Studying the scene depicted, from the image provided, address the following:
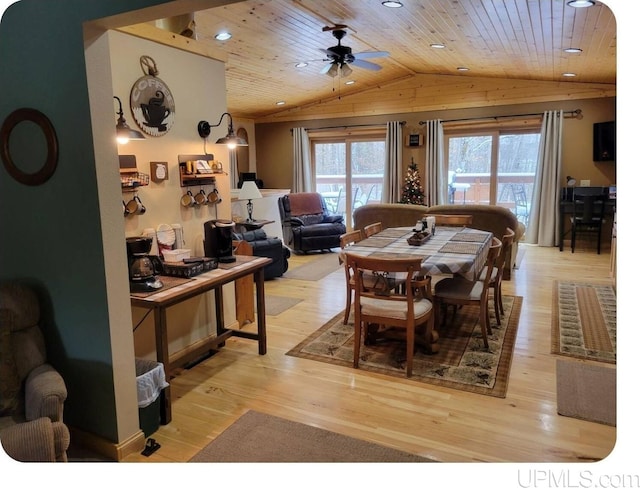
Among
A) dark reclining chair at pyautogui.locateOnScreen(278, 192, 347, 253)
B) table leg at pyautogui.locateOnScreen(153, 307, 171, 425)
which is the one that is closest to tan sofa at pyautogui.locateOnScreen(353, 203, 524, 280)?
dark reclining chair at pyautogui.locateOnScreen(278, 192, 347, 253)

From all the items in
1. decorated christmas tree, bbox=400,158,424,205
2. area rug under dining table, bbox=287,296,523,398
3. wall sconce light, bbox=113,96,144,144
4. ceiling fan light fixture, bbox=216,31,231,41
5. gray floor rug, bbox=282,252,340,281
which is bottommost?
area rug under dining table, bbox=287,296,523,398

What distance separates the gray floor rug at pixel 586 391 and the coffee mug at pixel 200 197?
8.93ft

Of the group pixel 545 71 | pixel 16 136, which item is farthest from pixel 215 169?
pixel 545 71

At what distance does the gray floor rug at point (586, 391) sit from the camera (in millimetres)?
2646

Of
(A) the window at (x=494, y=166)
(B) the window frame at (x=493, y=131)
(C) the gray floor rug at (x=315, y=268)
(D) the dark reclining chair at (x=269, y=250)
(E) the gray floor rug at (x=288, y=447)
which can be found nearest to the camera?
(E) the gray floor rug at (x=288, y=447)

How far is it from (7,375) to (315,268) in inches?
184

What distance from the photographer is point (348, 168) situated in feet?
31.4

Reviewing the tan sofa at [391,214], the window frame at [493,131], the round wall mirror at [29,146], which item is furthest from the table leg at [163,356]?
the window frame at [493,131]

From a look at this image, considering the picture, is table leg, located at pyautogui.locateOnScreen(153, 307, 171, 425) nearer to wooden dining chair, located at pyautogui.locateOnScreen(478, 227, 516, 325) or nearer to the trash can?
the trash can

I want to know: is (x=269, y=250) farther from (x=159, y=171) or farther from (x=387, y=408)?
(x=387, y=408)

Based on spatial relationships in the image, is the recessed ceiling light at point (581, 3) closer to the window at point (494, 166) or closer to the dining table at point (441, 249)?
the dining table at point (441, 249)

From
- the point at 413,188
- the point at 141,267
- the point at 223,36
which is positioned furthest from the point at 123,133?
the point at 413,188

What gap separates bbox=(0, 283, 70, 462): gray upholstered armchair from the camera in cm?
→ 179

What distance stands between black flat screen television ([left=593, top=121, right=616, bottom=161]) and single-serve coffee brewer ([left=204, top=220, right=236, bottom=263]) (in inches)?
260
